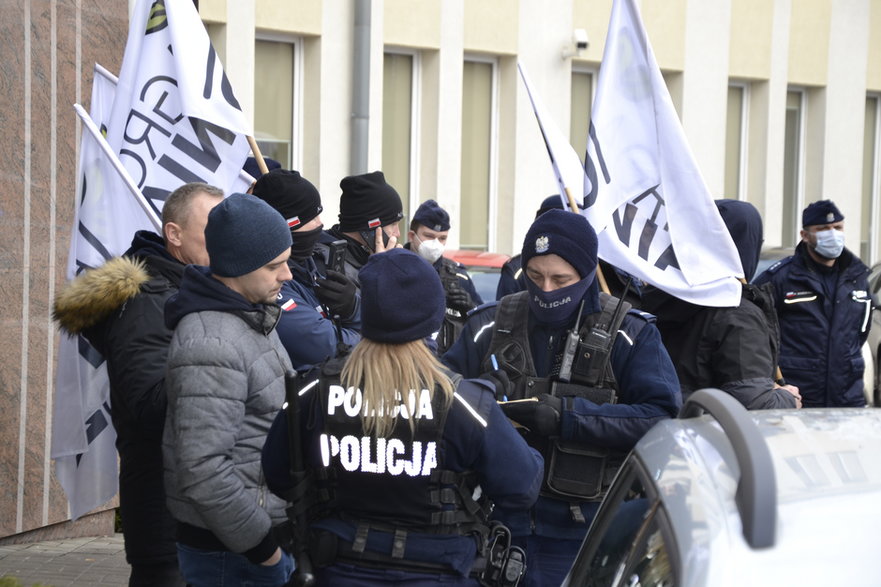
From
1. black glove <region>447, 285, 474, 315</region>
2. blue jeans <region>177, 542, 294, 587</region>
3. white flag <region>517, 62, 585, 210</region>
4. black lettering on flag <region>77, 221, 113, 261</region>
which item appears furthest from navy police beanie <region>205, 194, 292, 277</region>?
black glove <region>447, 285, 474, 315</region>

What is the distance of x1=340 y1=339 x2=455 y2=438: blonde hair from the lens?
117 inches

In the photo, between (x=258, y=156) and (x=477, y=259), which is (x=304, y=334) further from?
(x=477, y=259)

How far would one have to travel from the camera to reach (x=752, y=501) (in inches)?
71.1

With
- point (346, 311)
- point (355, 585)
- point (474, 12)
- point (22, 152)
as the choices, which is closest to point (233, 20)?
point (474, 12)

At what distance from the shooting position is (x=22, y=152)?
6527 mm

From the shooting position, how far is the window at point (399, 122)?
15.0 meters

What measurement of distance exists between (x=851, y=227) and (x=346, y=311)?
16.7 metres

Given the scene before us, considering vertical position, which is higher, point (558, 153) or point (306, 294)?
point (558, 153)

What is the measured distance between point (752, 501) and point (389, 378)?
53.5 inches

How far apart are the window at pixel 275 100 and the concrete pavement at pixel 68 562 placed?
766 centimetres

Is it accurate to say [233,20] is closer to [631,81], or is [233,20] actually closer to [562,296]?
[631,81]

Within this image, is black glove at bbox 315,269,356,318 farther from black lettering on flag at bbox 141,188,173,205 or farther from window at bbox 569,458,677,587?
window at bbox 569,458,677,587

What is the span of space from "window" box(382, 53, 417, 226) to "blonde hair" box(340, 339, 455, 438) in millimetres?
11973

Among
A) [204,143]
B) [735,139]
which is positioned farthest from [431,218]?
[735,139]
